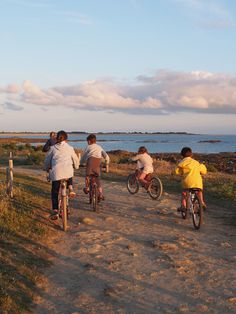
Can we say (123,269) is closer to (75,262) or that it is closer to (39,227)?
(75,262)

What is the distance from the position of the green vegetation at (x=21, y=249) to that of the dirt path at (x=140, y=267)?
0.79 ft

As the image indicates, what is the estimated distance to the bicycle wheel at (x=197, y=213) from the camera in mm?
9617

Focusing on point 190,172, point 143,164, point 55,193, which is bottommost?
point 55,193

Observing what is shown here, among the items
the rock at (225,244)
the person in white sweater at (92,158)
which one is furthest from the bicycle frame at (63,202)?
the rock at (225,244)

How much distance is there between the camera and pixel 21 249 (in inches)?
300

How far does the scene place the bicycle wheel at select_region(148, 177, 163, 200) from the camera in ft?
45.5

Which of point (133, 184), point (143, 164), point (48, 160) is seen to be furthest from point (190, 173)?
point (133, 184)

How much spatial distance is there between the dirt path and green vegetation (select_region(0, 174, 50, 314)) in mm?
242

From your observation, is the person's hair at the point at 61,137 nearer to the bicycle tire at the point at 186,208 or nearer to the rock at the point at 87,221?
the rock at the point at 87,221

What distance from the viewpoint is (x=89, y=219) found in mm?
10414

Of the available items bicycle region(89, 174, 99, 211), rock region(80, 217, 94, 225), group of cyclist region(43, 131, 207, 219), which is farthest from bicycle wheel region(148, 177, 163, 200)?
rock region(80, 217, 94, 225)

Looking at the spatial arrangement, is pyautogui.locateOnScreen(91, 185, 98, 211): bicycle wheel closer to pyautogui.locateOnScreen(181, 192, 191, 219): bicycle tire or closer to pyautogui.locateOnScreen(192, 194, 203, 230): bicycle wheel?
pyautogui.locateOnScreen(181, 192, 191, 219): bicycle tire

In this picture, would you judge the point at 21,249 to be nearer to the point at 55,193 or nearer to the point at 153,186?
the point at 55,193

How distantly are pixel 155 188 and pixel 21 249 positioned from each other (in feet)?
23.7
